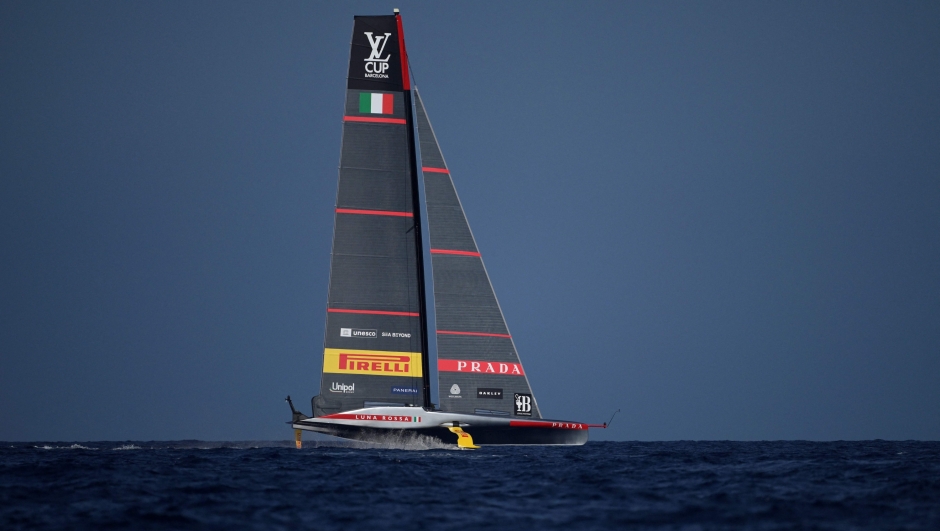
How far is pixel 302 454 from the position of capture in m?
31.2

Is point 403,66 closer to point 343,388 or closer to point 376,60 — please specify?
point 376,60

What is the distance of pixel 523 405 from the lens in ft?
112

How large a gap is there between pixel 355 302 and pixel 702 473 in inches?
575

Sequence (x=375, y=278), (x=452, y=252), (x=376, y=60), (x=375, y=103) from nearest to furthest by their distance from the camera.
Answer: (x=375, y=278), (x=375, y=103), (x=452, y=252), (x=376, y=60)

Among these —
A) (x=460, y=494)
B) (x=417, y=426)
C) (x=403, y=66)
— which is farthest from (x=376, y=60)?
(x=460, y=494)

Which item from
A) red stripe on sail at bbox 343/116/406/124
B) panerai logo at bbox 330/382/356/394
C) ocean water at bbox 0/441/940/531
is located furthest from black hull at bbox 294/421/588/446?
red stripe on sail at bbox 343/116/406/124

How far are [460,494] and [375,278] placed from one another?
15911 mm

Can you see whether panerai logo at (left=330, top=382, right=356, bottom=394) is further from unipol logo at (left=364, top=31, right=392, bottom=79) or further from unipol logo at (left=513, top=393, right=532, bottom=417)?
unipol logo at (left=364, top=31, right=392, bottom=79)

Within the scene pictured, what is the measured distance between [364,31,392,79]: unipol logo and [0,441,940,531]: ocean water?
49.2ft

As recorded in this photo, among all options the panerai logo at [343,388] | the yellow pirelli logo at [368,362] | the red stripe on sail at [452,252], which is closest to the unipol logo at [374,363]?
the yellow pirelli logo at [368,362]

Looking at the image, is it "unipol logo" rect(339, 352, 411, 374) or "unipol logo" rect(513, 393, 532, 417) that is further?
"unipol logo" rect(513, 393, 532, 417)

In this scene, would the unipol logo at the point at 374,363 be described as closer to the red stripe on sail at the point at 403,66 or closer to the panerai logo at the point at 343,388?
the panerai logo at the point at 343,388

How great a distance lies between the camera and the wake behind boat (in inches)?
1303

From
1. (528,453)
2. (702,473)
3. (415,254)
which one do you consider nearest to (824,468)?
(702,473)
